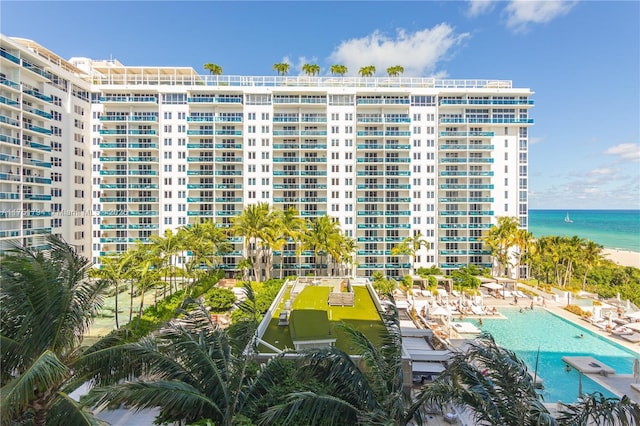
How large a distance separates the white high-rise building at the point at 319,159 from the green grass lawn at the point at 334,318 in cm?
2180

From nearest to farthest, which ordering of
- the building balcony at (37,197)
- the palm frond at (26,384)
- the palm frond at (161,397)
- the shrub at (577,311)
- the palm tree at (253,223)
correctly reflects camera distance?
the palm frond at (26,384), the palm frond at (161,397), the shrub at (577,311), the building balcony at (37,197), the palm tree at (253,223)

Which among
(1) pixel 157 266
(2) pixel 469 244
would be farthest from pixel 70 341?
(2) pixel 469 244

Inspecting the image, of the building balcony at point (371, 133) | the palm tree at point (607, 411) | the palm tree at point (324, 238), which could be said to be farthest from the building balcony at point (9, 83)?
the palm tree at point (607, 411)

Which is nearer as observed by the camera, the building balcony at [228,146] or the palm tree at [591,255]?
the palm tree at [591,255]

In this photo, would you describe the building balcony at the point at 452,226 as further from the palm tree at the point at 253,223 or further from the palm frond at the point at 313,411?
the palm frond at the point at 313,411

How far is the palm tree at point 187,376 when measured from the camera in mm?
8523

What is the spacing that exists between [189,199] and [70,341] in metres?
43.8

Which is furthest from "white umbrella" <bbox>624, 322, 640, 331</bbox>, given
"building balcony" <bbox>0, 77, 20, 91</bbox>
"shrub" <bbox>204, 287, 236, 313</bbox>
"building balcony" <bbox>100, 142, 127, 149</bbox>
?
"building balcony" <bbox>0, 77, 20, 91</bbox>

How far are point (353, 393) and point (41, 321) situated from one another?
355 inches

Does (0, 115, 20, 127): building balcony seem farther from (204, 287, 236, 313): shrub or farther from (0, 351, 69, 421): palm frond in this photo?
(0, 351, 69, 421): palm frond

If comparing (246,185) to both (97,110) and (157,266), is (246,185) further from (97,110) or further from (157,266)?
(97,110)

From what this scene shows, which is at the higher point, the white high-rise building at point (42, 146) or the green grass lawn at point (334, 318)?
the white high-rise building at point (42, 146)

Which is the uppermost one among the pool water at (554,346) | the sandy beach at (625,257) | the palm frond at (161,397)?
the palm frond at (161,397)

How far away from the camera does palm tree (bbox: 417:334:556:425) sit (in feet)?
28.9
